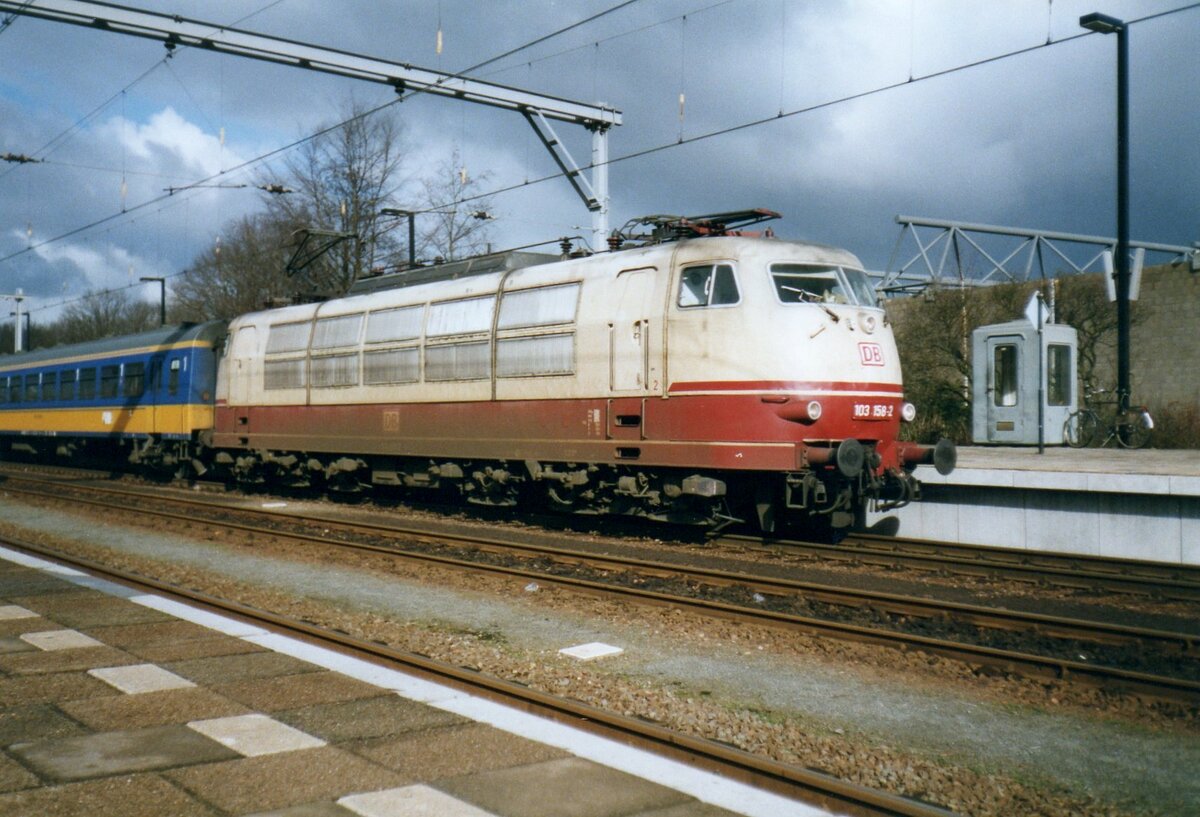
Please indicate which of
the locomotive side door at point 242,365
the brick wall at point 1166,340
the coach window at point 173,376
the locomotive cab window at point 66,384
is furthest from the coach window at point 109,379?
the brick wall at point 1166,340

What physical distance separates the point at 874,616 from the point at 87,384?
980 inches

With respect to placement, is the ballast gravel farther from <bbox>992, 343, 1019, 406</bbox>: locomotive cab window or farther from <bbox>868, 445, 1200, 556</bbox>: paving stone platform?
<bbox>992, 343, 1019, 406</bbox>: locomotive cab window

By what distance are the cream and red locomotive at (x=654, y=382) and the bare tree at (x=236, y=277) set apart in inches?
1052

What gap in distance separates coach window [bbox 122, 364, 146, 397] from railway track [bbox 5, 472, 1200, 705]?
13.3 metres

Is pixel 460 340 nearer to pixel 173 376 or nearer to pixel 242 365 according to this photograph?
pixel 242 365

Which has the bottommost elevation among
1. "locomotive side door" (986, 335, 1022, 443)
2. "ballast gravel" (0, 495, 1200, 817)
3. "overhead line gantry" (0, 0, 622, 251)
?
"ballast gravel" (0, 495, 1200, 817)

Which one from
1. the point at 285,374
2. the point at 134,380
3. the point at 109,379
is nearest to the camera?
the point at 285,374

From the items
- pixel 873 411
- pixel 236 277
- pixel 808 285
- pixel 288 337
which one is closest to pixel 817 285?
pixel 808 285

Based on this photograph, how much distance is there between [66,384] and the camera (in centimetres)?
2914

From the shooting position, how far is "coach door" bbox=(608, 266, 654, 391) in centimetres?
1276

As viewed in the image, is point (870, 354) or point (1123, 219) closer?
point (870, 354)

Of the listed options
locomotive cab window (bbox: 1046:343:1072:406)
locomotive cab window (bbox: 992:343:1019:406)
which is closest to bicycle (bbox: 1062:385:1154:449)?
locomotive cab window (bbox: 1046:343:1072:406)

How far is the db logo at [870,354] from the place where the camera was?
12289mm

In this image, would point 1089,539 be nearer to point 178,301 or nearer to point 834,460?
point 834,460
